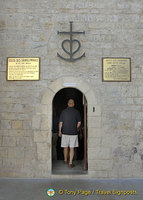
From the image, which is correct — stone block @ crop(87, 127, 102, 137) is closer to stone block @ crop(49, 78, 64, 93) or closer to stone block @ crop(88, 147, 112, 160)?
stone block @ crop(88, 147, 112, 160)

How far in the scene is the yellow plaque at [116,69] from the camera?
410cm

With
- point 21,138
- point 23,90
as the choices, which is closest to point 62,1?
point 23,90

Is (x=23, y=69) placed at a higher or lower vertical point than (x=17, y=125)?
higher

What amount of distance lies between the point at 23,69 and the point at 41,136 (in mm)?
1531

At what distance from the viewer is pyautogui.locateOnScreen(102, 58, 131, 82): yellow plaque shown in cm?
410

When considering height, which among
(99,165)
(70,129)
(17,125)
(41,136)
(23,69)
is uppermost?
(23,69)

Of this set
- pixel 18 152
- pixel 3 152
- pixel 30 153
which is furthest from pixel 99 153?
pixel 3 152

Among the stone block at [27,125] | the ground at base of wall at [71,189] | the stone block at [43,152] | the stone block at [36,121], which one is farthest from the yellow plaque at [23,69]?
the ground at base of wall at [71,189]

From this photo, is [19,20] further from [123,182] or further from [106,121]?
[123,182]

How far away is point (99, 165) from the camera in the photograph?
13.0 feet

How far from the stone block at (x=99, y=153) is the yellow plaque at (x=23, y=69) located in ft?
6.58

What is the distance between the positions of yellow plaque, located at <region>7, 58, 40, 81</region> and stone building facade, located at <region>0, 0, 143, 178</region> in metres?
0.10

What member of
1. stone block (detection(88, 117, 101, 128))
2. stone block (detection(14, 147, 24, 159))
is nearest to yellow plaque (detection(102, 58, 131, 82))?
stone block (detection(88, 117, 101, 128))

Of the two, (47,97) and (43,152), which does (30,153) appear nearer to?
(43,152)
